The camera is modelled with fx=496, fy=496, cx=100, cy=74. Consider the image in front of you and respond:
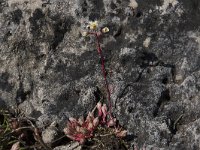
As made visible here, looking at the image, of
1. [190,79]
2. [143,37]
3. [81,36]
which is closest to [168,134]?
[190,79]

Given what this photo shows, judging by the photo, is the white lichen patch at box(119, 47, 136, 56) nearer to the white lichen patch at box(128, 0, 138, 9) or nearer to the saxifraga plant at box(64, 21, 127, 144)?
the saxifraga plant at box(64, 21, 127, 144)

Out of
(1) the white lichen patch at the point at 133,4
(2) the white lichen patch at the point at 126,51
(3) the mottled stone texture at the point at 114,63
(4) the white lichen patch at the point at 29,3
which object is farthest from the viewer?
(4) the white lichen patch at the point at 29,3

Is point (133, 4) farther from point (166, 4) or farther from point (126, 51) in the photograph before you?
point (126, 51)

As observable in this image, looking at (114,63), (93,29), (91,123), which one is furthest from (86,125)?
(93,29)

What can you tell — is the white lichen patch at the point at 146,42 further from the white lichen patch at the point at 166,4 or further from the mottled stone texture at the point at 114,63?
the white lichen patch at the point at 166,4

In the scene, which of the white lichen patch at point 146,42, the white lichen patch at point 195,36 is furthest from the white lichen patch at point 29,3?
the white lichen patch at point 195,36

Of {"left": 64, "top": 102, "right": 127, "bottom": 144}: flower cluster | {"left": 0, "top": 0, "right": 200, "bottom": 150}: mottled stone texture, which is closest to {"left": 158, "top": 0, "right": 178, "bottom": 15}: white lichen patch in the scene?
{"left": 0, "top": 0, "right": 200, "bottom": 150}: mottled stone texture
